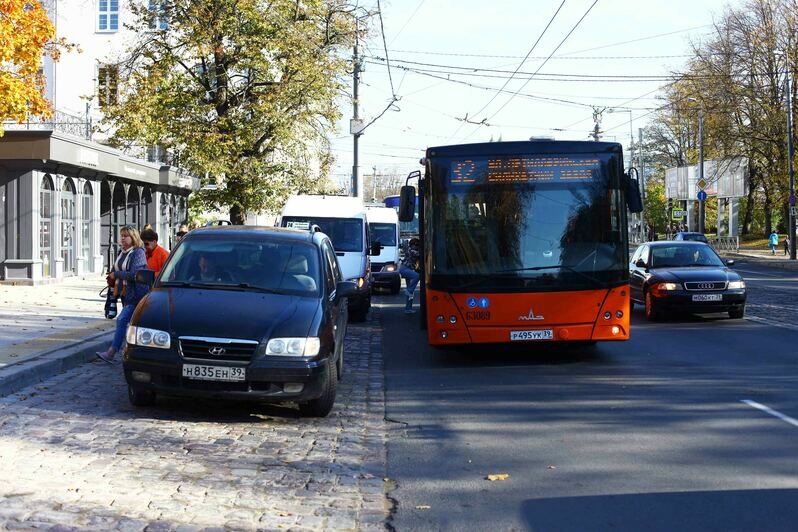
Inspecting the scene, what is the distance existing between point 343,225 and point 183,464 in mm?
14698

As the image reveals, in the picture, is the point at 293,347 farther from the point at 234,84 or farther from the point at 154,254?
the point at 234,84

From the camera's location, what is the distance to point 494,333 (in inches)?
500

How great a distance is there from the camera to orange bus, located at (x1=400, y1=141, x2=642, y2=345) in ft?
41.7

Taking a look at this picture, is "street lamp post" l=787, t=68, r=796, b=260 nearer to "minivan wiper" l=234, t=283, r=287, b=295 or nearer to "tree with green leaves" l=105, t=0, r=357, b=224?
"tree with green leaves" l=105, t=0, r=357, b=224

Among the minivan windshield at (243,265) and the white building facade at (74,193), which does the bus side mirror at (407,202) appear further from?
the white building facade at (74,193)

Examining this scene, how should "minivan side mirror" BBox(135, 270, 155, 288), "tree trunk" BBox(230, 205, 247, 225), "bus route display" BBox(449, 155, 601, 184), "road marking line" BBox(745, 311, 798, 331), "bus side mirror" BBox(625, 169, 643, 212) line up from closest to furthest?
"minivan side mirror" BBox(135, 270, 155, 288) < "bus side mirror" BBox(625, 169, 643, 212) < "bus route display" BBox(449, 155, 601, 184) < "road marking line" BBox(745, 311, 798, 331) < "tree trunk" BBox(230, 205, 247, 225)

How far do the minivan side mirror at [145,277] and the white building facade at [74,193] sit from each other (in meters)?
16.8

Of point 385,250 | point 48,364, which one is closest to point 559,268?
point 48,364

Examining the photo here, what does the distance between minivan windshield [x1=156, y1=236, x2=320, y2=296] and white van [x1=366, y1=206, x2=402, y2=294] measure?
17823mm

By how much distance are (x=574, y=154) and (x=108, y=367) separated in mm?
6328

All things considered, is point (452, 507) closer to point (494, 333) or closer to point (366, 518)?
point (366, 518)

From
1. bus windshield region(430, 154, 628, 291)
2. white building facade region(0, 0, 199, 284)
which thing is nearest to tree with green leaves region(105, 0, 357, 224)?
white building facade region(0, 0, 199, 284)

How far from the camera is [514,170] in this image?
1313cm

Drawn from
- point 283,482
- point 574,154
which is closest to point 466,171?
point 574,154
